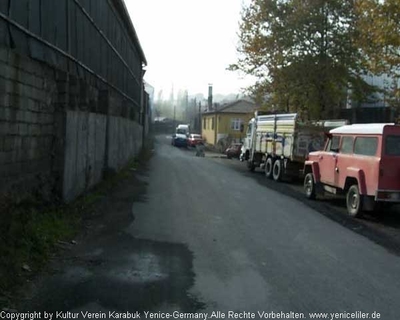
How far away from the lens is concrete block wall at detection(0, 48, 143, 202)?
8.81 meters

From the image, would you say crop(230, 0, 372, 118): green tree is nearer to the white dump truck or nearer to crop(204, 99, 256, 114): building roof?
the white dump truck

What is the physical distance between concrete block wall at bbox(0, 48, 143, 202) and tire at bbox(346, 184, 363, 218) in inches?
262

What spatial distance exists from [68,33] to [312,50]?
63.8 feet

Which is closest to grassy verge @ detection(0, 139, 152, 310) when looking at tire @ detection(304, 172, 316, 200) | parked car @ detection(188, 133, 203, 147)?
tire @ detection(304, 172, 316, 200)

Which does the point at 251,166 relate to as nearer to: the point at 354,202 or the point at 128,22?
the point at 128,22

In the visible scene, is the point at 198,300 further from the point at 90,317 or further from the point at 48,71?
the point at 48,71

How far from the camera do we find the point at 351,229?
1170 centimetres

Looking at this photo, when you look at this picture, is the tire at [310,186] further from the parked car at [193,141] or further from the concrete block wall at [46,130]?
the parked car at [193,141]

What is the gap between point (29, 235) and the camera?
7969 millimetres

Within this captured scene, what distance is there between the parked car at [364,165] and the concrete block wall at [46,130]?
21.7 feet

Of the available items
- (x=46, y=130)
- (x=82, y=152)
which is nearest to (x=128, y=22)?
(x=82, y=152)

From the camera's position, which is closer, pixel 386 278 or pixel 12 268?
pixel 12 268

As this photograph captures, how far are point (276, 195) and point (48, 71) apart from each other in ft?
29.9

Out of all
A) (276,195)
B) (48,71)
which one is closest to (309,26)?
(276,195)
